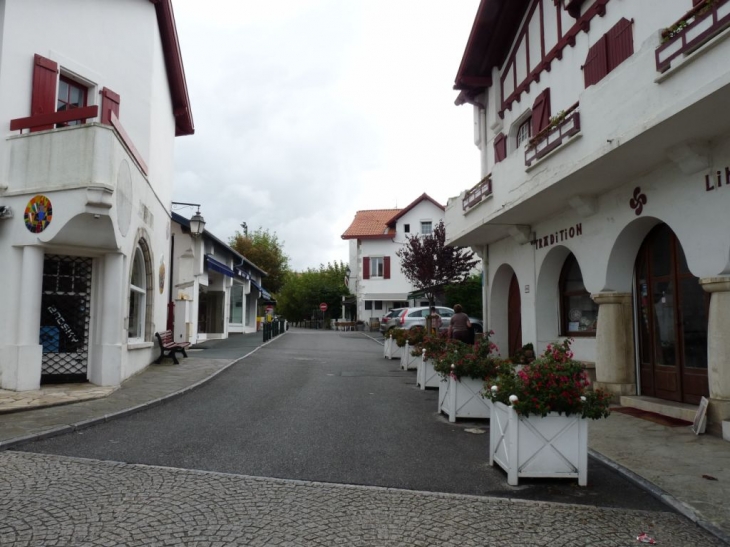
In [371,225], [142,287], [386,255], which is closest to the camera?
[142,287]

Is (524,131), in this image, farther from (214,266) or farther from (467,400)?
(214,266)

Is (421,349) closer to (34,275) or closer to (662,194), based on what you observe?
(662,194)

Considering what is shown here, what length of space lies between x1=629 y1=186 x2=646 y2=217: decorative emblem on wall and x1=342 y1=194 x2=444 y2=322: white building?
34.4 m

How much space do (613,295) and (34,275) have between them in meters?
9.88

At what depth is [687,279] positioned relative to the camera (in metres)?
8.76

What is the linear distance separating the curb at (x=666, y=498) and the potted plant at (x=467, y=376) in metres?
2.12

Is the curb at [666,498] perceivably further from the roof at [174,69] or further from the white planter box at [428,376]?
the roof at [174,69]

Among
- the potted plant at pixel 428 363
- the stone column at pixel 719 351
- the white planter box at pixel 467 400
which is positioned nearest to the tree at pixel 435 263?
the potted plant at pixel 428 363

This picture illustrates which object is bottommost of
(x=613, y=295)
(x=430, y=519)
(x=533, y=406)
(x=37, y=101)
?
(x=430, y=519)

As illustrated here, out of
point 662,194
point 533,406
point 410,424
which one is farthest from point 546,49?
point 533,406

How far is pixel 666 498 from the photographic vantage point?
504cm

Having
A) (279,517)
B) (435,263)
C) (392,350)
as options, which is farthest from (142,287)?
(435,263)

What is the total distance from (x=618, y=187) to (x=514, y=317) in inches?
270

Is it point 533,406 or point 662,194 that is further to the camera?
point 662,194
